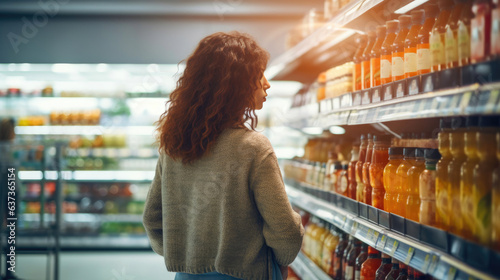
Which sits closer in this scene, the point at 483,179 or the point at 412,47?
the point at 483,179

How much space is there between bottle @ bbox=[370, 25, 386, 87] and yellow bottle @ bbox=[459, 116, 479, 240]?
668 millimetres

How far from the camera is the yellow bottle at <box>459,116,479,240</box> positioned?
115 centimetres

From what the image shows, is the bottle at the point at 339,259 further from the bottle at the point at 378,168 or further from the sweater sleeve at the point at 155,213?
the sweater sleeve at the point at 155,213

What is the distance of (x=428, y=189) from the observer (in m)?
1.40

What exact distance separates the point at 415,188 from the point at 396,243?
0.20 m

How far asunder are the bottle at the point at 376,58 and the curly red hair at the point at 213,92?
0.57 metres

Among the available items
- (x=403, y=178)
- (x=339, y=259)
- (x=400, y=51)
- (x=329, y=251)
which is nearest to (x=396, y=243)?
(x=403, y=178)

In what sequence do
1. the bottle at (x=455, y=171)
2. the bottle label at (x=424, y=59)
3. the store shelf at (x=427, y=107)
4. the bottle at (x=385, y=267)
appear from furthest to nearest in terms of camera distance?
the bottle at (x=385, y=267)
the bottle label at (x=424, y=59)
the bottle at (x=455, y=171)
the store shelf at (x=427, y=107)

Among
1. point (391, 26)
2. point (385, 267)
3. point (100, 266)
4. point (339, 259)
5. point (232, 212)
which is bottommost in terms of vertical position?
point (100, 266)

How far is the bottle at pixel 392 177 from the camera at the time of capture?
1.68 meters

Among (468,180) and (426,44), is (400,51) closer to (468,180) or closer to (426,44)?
(426,44)

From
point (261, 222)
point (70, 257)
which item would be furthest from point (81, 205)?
point (261, 222)

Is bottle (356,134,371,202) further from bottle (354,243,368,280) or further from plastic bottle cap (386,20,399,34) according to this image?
plastic bottle cap (386,20,399,34)

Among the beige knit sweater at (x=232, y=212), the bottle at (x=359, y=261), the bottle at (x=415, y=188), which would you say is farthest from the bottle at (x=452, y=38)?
the bottle at (x=359, y=261)
